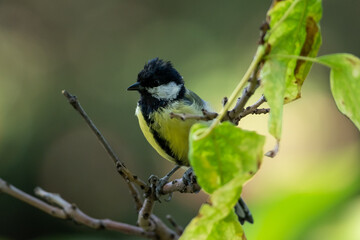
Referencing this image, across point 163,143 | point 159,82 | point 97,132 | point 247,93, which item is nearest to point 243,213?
point 163,143

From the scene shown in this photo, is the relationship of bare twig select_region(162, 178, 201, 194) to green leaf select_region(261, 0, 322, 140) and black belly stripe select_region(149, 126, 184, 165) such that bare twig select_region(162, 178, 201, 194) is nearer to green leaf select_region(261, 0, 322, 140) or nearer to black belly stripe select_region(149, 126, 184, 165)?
black belly stripe select_region(149, 126, 184, 165)

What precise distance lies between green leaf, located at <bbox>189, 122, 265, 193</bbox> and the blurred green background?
1317 millimetres

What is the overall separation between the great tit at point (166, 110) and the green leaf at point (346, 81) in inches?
35.6

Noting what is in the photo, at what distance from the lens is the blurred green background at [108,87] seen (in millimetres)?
2826

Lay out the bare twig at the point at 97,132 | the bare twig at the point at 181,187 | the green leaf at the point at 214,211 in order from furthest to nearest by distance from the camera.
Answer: the bare twig at the point at 181,187 → the bare twig at the point at 97,132 → the green leaf at the point at 214,211

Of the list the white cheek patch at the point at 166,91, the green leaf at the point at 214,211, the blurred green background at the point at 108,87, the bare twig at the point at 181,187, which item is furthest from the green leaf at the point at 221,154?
the blurred green background at the point at 108,87

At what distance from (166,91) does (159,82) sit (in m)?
0.05

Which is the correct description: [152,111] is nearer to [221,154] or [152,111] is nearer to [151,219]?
[151,219]

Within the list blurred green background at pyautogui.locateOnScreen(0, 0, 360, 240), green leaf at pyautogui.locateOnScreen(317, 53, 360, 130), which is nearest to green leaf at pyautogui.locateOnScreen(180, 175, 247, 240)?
green leaf at pyautogui.locateOnScreen(317, 53, 360, 130)

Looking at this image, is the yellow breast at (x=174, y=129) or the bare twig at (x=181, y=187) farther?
the yellow breast at (x=174, y=129)

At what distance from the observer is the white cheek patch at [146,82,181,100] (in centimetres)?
162

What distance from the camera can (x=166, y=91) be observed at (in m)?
1.67

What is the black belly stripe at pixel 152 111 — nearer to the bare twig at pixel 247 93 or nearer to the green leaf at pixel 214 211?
the bare twig at pixel 247 93

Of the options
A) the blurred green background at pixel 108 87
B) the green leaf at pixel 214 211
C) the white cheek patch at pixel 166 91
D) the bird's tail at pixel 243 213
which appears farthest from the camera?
the blurred green background at pixel 108 87
